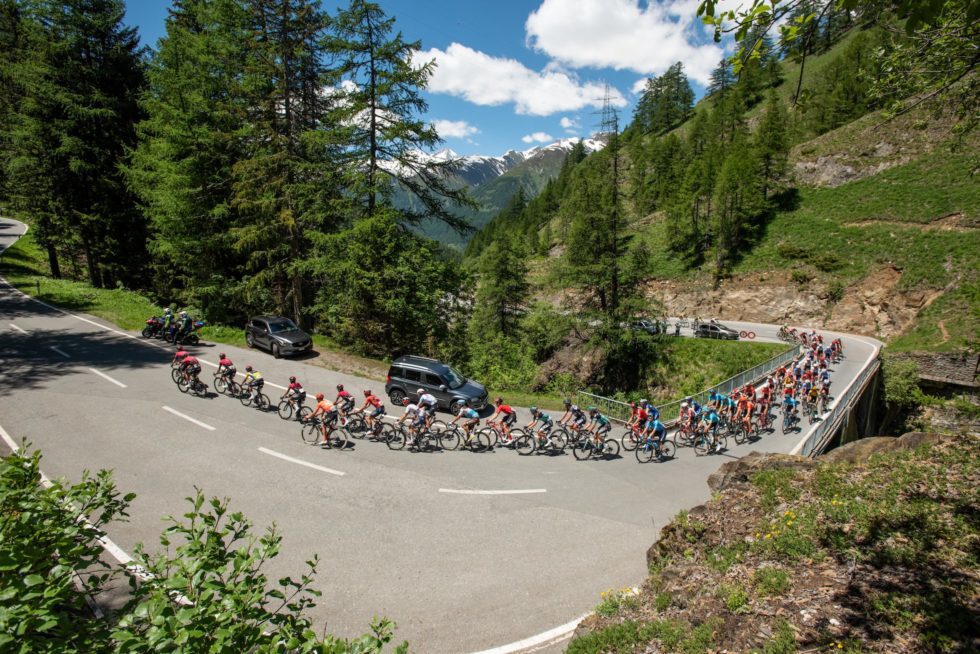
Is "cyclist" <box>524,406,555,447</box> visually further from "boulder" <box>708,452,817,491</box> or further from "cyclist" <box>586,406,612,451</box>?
"boulder" <box>708,452,817,491</box>

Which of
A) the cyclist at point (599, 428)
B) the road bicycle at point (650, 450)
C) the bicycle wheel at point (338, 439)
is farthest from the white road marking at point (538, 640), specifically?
the road bicycle at point (650, 450)

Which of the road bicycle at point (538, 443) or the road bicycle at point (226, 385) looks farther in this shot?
the road bicycle at point (226, 385)

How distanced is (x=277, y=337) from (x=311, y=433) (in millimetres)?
9392

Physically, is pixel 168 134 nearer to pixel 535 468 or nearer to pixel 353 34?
pixel 353 34

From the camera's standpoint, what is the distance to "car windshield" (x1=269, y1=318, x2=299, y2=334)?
888 inches

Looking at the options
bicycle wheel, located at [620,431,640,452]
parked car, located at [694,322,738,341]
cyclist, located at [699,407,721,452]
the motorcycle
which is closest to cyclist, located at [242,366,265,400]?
the motorcycle

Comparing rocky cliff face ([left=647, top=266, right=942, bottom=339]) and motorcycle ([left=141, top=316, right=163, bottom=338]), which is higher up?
rocky cliff face ([left=647, top=266, right=942, bottom=339])

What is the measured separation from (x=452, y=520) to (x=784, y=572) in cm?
702

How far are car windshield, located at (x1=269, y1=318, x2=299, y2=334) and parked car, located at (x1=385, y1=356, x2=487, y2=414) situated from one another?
298 inches

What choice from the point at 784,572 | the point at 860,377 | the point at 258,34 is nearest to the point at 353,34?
the point at 258,34

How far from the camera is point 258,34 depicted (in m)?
22.8

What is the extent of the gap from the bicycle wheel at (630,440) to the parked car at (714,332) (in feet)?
89.7

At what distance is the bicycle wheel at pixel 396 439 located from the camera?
1488 cm

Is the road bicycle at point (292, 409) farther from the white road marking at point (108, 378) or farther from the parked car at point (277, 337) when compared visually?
the white road marking at point (108, 378)
